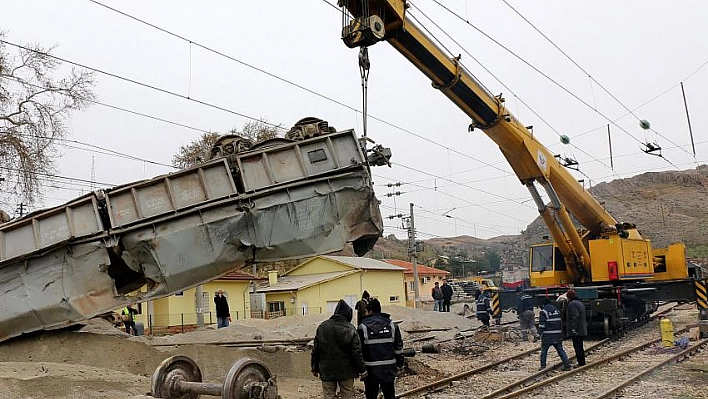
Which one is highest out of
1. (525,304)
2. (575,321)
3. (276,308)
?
(575,321)

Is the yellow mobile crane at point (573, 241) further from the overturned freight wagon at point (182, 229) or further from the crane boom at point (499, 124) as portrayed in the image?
the overturned freight wagon at point (182, 229)

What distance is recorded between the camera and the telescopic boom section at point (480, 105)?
10.2m

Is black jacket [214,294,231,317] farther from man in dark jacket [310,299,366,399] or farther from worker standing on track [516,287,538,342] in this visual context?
man in dark jacket [310,299,366,399]

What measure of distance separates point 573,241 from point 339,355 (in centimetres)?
1191

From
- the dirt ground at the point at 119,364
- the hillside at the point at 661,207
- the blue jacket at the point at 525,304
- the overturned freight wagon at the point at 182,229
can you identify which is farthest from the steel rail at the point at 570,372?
the hillside at the point at 661,207

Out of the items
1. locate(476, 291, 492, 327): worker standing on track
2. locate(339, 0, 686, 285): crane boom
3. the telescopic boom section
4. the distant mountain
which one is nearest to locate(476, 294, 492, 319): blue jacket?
locate(476, 291, 492, 327): worker standing on track

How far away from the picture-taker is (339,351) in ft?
23.1

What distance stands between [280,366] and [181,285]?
2458mm

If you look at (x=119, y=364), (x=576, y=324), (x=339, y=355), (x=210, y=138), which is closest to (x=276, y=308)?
(x=210, y=138)

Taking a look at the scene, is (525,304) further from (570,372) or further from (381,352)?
(381,352)

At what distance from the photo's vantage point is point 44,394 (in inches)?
299

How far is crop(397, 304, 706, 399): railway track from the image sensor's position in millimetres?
9656

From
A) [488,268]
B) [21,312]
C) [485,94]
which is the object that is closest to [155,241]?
[21,312]

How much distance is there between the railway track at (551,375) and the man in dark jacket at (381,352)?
199 cm
